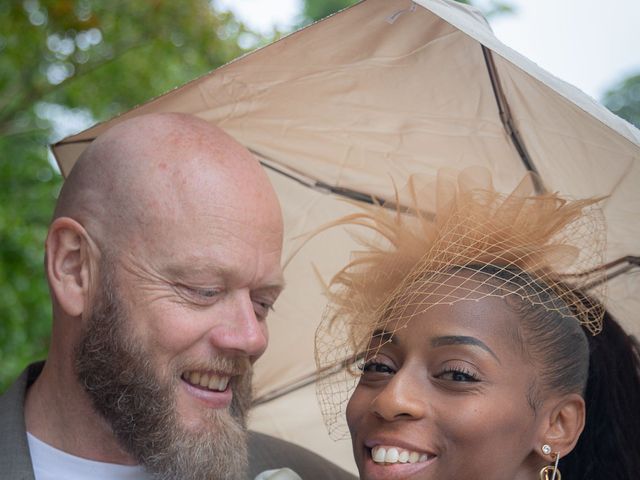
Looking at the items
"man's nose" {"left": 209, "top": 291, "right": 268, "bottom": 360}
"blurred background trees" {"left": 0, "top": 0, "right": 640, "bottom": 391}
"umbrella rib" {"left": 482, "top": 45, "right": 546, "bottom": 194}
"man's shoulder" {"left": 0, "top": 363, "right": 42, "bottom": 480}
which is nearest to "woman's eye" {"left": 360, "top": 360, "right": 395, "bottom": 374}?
"man's nose" {"left": 209, "top": 291, "right": 268, "bottom": 360}

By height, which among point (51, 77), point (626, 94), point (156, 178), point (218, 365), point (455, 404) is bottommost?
point (455, 404)

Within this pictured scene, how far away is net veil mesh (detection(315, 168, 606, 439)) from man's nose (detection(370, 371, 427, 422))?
0.19 metres

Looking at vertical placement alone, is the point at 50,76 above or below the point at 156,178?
above

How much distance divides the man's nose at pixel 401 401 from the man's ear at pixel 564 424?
40 centimetres

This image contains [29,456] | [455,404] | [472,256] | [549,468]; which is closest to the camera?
[455,404]

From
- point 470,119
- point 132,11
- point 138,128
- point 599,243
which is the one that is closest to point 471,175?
point 470,119

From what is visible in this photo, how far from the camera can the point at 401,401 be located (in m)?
2.62

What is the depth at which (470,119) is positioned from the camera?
3123mm

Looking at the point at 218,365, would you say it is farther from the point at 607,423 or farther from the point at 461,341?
the point at 607,423

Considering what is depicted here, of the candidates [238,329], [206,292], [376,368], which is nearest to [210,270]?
[206,292]

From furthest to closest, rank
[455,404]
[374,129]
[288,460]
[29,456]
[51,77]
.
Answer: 1. [51,77]
2. [288,460]
3. [374,129]
4. [29,456]
5. [455,404]

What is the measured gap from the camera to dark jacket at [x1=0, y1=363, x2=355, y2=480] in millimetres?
2918

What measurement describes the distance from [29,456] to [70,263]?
0.64 m

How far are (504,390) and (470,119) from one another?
951 millimetres
